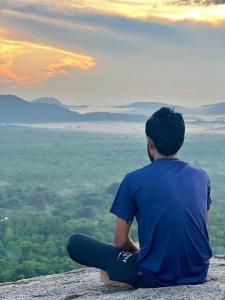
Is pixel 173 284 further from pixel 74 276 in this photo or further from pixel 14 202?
pixel 14 202

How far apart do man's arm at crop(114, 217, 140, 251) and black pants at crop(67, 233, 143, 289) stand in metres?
0.05

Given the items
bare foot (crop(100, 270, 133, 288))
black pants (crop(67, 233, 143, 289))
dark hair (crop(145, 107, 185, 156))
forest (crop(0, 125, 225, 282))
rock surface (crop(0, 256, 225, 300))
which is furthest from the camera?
forest (crop(0, 125, 225, 282))

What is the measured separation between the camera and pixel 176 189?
15.5 ft

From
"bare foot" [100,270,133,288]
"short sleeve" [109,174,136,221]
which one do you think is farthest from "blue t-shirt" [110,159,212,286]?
"bare foot" [100,270,133,288]

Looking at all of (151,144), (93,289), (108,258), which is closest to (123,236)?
(108,258)

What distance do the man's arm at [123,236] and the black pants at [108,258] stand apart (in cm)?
5

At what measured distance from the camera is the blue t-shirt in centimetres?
472

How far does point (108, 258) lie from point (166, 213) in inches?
29.9

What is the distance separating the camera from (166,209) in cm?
471

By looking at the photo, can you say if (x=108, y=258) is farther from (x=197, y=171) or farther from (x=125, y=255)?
(x=197, y=171)

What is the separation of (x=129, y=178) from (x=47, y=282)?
7.04 ft

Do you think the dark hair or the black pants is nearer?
the dark hair

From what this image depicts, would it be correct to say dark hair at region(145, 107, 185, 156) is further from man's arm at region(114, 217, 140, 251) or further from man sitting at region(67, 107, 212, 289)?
man's arm at region(114, 217, 140, 251)

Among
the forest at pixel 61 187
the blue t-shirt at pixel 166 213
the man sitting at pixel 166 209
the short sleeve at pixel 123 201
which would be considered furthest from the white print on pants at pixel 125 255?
the forest at pixel 61 187
